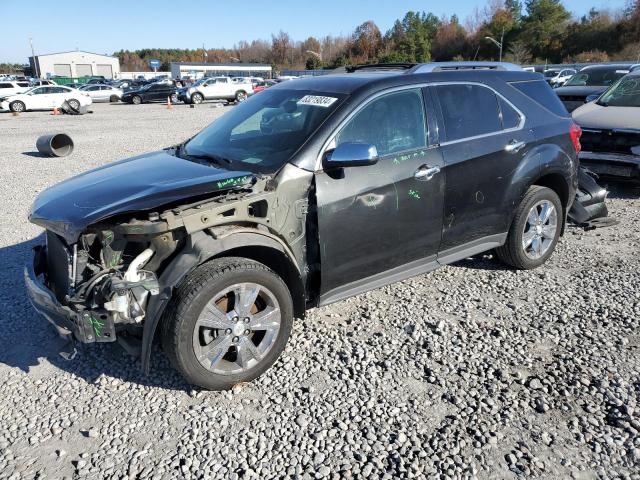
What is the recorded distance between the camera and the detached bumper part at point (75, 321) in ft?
9.78

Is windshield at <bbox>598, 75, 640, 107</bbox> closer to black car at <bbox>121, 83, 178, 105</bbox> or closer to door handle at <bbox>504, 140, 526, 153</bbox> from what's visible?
door handle at <bbox>504, 140, 526, 153</bbox>

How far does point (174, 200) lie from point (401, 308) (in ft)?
7.22

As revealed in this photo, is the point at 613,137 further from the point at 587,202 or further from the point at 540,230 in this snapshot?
the point at 540,230

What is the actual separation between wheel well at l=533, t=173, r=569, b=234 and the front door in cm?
163

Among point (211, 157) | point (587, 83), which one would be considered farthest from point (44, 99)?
point (211, 157)

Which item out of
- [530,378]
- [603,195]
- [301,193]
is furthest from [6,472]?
[603,195]

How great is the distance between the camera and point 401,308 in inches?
172

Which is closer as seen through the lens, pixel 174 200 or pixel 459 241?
pixel 174 200

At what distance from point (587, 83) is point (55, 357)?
46.2ft

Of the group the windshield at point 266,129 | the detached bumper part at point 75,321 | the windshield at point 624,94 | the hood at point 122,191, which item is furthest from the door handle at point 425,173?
the windshield at point 624,94

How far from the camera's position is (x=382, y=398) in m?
3.21

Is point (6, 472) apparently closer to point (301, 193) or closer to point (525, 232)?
point (301, 193)

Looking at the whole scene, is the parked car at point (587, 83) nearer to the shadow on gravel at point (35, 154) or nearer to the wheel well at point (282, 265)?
the wheel well at point (282, 265)

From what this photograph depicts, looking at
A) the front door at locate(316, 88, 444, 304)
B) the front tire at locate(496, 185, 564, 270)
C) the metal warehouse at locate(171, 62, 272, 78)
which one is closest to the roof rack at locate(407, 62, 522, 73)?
the front door at locate(316, 88, 444, 304)
